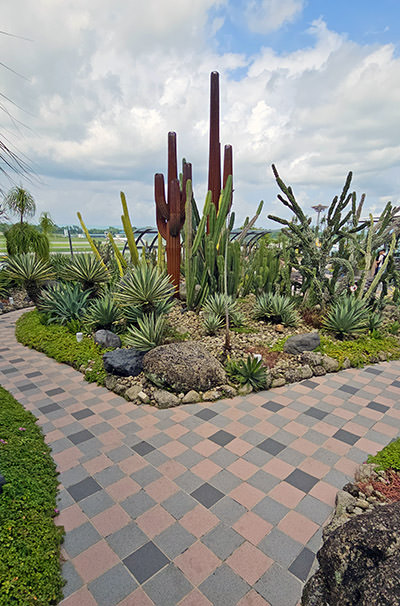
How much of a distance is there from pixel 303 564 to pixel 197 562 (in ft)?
2.27

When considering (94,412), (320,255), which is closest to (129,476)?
(94,412)

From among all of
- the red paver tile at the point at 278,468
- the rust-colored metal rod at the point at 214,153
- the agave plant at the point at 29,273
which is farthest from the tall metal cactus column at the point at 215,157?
the red paver tile at the point at 278,468

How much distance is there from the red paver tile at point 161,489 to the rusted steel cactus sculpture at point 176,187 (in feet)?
17.4

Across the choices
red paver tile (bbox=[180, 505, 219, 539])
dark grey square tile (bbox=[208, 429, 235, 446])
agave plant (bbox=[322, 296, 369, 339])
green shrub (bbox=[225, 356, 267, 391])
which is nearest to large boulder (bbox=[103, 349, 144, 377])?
green shrub (bbox=[225, 356, 267, 391])

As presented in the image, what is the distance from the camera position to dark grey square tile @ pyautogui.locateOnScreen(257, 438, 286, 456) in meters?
3.28

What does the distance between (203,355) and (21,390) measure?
264 cm

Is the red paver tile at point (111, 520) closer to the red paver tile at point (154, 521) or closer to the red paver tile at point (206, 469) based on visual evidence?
the red paver tile at point (154, 521)

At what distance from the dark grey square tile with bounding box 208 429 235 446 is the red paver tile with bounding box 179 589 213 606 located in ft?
4.84

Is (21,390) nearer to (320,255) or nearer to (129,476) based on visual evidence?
(129,476)

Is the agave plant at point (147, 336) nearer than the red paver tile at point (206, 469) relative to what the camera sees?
No

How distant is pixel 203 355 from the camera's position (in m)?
4.66

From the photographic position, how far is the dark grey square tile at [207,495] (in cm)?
263

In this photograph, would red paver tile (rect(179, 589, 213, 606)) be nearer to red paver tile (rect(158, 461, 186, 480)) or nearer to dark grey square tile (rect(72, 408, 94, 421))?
red paver tile (rect(158, 461, 186, 480))

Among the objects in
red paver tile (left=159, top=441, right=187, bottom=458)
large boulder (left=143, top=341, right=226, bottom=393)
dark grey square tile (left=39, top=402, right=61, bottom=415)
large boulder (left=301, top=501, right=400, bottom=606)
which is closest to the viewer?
large boulder (left=301, top=501, right=400, bottom=606)
